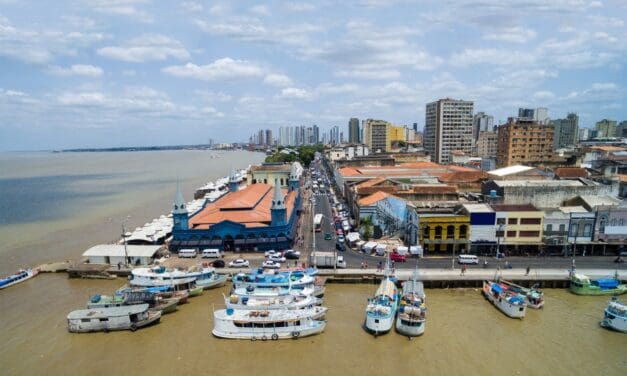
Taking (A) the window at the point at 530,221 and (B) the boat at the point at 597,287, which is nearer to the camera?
(B) the boat at the point at 597,287

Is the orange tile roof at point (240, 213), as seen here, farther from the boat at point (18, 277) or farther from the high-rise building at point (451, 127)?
the high-rise building at point (451, 127)

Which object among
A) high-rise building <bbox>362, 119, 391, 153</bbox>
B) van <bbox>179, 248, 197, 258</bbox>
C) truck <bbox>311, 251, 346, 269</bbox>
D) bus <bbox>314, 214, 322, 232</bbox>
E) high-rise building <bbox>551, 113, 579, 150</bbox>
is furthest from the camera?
high-rise building <bbox>362, 119, 391, 153</bbox>

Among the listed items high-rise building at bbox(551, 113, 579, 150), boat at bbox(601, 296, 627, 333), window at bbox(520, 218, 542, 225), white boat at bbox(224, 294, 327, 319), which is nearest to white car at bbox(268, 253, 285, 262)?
white boat at bbox(224, 294, 327, 319)

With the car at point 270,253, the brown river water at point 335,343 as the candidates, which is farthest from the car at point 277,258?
the brown river water at point 335,343

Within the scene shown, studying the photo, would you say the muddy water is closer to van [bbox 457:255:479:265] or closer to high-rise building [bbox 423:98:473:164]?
van [bbox 457:255:479:265]

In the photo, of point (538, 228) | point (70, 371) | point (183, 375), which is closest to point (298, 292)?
point (183, 375)

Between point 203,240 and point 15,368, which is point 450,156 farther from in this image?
point 15,368

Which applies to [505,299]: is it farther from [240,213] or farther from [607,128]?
[607,128]
